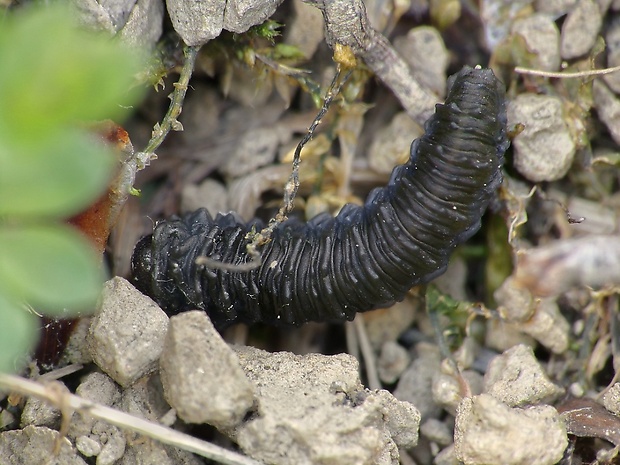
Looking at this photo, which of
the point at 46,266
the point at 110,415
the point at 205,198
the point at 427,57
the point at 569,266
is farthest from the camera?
the point at 205,198

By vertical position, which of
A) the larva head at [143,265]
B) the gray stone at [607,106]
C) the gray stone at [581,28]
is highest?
the gray stone at [581,28]

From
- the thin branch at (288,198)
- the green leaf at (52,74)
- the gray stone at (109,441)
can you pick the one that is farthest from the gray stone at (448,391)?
the green leaf at (52,74)

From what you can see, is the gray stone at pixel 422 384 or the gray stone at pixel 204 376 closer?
the gray stone at pixel 204 376

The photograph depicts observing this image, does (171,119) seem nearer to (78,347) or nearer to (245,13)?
(245,13)

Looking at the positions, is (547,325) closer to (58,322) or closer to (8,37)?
(58,322)

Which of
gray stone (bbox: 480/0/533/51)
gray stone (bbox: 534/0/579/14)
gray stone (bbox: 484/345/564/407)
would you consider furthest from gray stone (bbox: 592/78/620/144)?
gray stone (bbox: 484/345/564/407)

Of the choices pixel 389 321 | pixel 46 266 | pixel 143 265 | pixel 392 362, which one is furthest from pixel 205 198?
pixel 46 266

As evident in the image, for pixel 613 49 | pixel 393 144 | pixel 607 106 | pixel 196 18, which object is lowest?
pixel 393 144

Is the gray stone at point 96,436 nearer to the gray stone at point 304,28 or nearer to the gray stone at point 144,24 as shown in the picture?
the gray stone at point 144,24
